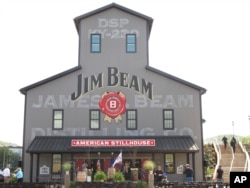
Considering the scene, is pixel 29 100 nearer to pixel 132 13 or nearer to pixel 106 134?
pixel 106 134

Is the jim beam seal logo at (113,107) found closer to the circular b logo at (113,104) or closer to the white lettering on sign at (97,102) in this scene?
the circular b logo at (113,104)

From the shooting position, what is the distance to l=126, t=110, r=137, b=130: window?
28.6 m

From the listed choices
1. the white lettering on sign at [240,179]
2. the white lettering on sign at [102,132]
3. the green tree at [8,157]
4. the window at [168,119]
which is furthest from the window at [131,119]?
the green tree at [8,157]

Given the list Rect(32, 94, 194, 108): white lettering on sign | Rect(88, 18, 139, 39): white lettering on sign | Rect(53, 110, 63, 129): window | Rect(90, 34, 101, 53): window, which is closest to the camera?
Rect(53, 110, 63, 129): window

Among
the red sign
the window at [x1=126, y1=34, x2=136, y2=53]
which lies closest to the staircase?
the red sign

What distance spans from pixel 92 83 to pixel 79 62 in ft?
6.21

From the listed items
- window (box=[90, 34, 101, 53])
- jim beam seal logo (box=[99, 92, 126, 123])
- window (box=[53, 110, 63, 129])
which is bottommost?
window (box=[53, 110, 63, 129])

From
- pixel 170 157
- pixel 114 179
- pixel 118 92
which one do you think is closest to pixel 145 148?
pixel 170 157

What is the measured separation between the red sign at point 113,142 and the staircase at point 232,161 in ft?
22.8

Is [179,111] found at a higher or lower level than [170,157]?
higher

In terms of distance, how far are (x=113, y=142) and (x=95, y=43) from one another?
25.6 feet

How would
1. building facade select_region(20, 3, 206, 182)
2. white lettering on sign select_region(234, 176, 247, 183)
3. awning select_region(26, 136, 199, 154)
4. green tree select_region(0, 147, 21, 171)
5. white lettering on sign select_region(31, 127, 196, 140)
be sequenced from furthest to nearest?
1. green tree select_region(0, 147, 21, 171)
2. white lettering on sign select_region(31, 127, 196, 140)
3. building facade select_region(20, 3, 206, 182)
4. awning select_region(26, 136, 199, 154)
5. white lettering on sign select_region(234, 176, 247, 183)

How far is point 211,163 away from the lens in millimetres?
36719

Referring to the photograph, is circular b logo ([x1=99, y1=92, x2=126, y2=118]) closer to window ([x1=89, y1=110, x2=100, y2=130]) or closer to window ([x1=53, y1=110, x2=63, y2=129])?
window ([x1=89, y1=110, x2=100, y2=130])
